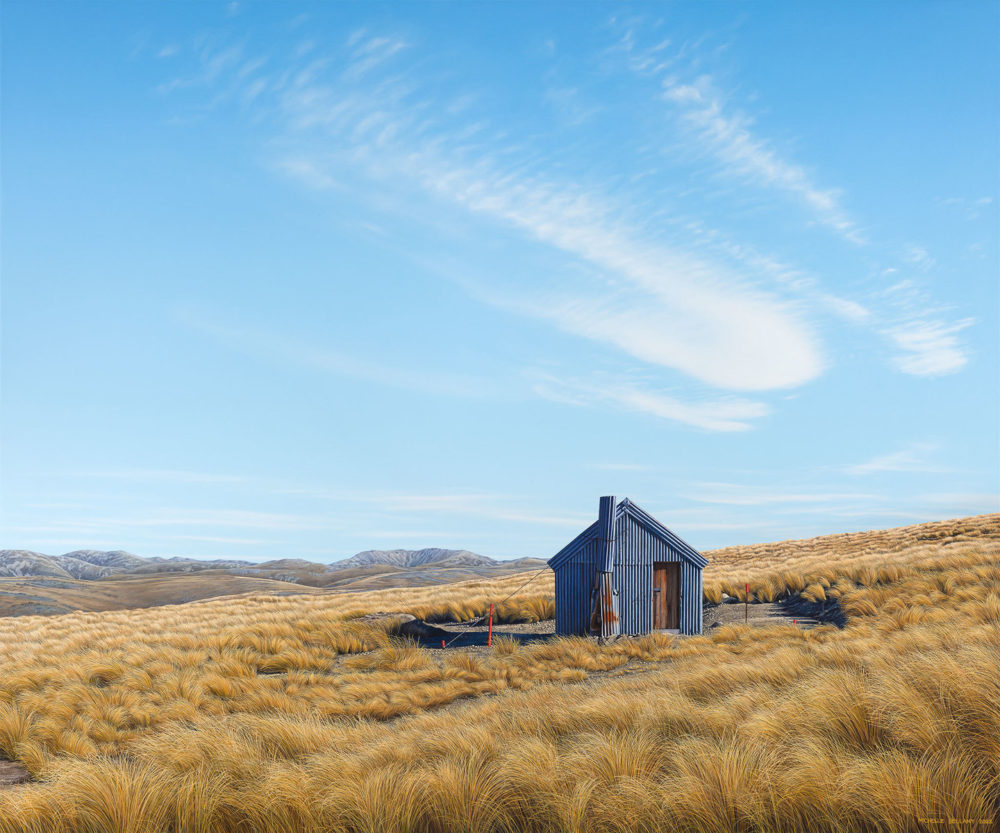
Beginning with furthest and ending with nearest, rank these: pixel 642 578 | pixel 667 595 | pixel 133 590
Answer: pixel 133 590, pixel 667 595, pixel 642 578

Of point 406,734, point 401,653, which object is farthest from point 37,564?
point 406,734

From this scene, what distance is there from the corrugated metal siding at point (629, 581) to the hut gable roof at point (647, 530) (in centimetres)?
5

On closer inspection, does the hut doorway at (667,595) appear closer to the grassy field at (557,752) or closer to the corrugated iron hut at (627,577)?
the corrugated iron hut at (627,577)

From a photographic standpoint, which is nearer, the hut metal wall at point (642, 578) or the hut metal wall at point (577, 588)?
the hut metal wall at point (642, 578)

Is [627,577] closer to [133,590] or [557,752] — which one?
[557,752]

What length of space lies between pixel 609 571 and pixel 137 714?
1485 cm

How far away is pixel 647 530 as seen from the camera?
2548 centimetres

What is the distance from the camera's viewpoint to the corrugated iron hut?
79.2 feet

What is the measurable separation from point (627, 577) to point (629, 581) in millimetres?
155

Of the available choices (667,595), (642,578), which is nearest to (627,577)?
(642,578)

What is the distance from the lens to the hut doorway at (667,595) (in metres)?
25.7

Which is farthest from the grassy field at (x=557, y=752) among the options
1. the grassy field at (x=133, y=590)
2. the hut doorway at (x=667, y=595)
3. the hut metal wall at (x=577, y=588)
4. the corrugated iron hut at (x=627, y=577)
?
the grassy field at (x=133, y=590)

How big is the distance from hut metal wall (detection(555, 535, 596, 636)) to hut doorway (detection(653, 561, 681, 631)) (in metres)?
2.56

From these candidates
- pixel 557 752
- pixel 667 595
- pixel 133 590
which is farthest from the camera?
pixel 133 590
